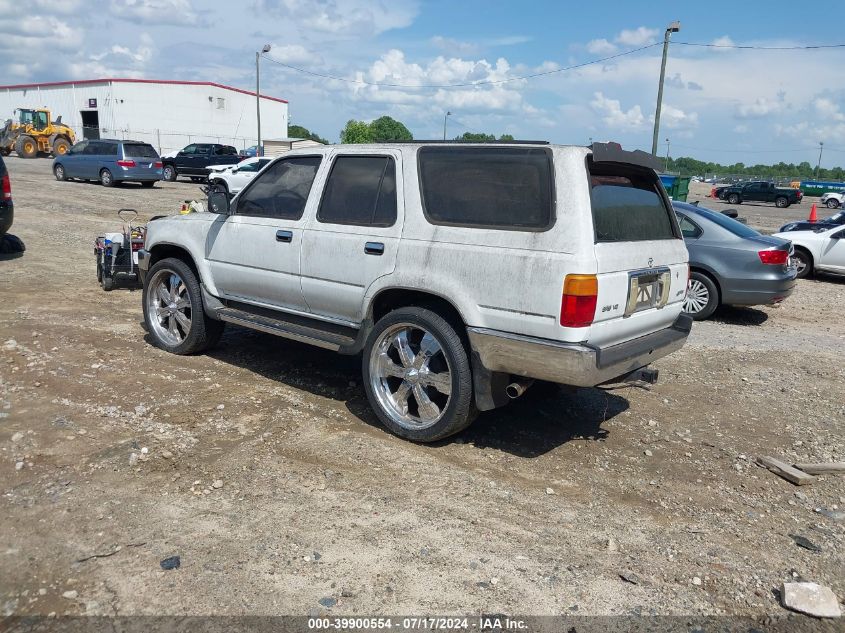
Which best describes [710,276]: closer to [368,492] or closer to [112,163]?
[368,492]

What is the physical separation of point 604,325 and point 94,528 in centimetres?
300

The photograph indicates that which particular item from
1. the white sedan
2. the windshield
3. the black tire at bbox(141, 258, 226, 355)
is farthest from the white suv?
the white sedan

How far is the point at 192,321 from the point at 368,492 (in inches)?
118

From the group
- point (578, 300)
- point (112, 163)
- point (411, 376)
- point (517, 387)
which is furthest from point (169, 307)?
point (112, 163)

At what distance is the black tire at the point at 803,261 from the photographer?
44.3 ft

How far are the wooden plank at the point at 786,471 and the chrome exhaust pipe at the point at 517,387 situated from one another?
1823mm

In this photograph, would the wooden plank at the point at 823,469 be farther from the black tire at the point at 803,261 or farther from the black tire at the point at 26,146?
the black tire at the point at 26,146

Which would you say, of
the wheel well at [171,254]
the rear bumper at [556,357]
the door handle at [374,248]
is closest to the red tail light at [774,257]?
the rear bumper at [556,357]

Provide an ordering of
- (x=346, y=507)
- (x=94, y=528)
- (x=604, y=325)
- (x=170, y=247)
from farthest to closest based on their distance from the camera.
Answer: (x=170, y=247), (x=604, y=325), (x=346, y=507), (x=94, y=528)

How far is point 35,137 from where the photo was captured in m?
39.9

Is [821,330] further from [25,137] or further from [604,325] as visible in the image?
[25,137]

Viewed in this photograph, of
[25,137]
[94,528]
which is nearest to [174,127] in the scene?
[25,137]

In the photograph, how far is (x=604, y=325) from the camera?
4152 millimetres

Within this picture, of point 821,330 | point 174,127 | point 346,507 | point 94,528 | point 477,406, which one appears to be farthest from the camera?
point 174,127
